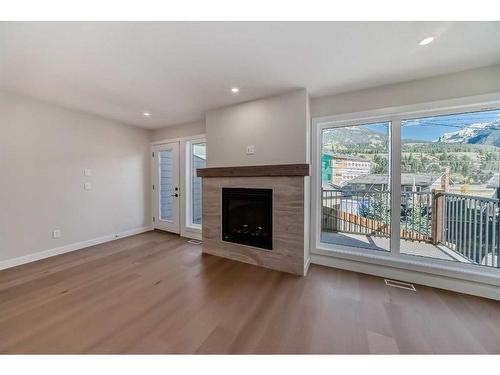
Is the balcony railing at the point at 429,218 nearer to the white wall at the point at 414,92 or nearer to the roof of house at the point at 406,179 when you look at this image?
the roof of house at the point at 406,179

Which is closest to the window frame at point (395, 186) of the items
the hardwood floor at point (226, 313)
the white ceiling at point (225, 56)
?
the hardwood floor at point (226, 313)

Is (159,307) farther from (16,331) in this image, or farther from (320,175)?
(320,175)

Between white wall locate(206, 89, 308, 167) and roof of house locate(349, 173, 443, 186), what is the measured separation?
937 millimetres

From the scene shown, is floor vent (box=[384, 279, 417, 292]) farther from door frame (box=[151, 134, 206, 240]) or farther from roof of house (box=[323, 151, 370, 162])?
door frame (box=[151, 134, 206, 240])

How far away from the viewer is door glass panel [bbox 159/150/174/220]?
4.52 meters

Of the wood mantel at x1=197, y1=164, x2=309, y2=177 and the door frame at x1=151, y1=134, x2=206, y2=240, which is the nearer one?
the wood mantel at x1=197, y1=164, x2=309, y2=177

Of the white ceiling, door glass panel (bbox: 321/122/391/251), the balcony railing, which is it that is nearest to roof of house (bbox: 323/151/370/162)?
door glass panel (bbox: 321/122/391/251)

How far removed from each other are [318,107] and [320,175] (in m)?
1.00

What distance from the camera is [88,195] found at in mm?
3643

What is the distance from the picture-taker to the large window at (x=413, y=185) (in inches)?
87.8

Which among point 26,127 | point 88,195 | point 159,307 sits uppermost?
point 26,127

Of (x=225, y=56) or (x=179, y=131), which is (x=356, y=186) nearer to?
(x=225, y=56)

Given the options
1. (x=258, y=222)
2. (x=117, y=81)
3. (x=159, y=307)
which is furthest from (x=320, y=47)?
(x=159, y=307)
